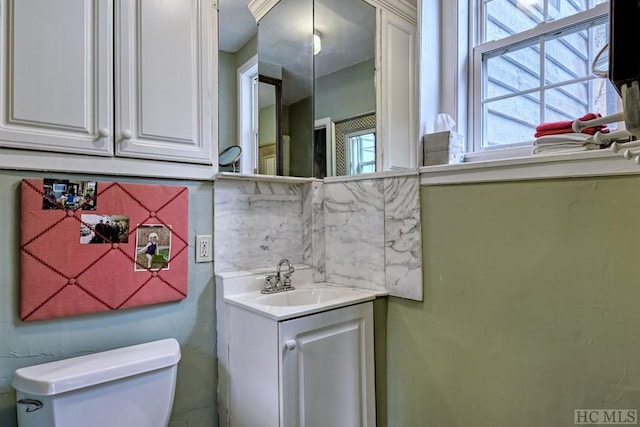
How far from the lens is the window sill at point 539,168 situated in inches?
41.3

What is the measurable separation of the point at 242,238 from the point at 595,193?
1359mm

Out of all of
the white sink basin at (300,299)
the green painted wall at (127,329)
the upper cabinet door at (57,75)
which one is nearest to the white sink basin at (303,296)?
the white sink basin at (300,299)

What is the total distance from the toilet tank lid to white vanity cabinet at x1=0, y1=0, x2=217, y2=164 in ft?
2.35

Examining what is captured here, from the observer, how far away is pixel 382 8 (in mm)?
1833

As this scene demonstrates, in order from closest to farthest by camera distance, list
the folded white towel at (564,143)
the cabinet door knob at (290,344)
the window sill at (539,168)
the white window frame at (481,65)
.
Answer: the window sill at (539,168), the folded white towel at (564,143), the cabinet door knob at (290,344), the white window frame at (481,65)

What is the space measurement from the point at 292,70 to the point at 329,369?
1576mm

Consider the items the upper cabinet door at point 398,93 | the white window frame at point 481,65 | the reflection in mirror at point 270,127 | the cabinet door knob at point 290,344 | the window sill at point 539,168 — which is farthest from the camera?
the reflection in mirror at point 270,127

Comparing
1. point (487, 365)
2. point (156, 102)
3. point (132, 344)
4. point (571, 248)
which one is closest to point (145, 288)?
point (132, 344)

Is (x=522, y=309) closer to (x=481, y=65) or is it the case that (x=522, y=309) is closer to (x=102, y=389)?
(x=481, y=65)

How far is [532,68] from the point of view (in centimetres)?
156

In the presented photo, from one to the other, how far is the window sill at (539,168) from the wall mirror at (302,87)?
505 mm

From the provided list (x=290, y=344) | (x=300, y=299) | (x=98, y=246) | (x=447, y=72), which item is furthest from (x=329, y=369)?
(x=447, y=72)

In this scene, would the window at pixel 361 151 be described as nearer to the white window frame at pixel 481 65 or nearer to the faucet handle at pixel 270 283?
the white window frame at pixel 481 65

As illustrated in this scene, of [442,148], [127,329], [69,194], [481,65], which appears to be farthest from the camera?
[481,65]
